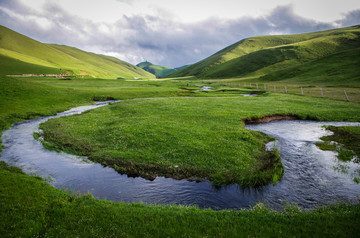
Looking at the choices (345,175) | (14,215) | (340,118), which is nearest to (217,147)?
(345,175)

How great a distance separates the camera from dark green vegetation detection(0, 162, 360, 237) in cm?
811

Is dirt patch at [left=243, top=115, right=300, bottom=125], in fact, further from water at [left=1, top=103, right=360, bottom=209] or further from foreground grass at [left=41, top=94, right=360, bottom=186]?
water at [left=1, top=103, right=360, bottom=209]

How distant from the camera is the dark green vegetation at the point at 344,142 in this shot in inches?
719

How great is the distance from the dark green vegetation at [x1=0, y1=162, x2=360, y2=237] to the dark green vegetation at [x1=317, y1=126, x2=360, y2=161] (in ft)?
34.0

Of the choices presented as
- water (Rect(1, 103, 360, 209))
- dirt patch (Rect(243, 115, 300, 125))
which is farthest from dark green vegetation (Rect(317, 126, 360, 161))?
dirt patch (Rect(243, 115, 300, 125))

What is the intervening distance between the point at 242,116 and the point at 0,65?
214551mm

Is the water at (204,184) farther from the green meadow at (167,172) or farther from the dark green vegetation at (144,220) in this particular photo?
the dark green vegetation at (144,220)

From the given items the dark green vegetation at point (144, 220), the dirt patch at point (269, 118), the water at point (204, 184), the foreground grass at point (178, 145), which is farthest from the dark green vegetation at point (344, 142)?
the dark green vegetation at point (144, 220)

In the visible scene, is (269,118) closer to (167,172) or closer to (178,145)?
(178,145)

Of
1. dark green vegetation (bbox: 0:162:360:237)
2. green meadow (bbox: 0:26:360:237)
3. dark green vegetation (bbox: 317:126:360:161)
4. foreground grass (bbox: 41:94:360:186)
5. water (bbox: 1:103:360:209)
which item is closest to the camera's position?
dark green vegetation (bbox: 0:162:360:237)

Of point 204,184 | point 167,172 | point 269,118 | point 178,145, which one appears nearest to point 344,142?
point 269,118

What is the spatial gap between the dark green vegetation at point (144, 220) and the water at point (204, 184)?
1857mm

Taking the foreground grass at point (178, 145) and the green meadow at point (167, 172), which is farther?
the foreground grass at point (178, 145)

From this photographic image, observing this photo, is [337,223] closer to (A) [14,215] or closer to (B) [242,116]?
(A) [14,215]
